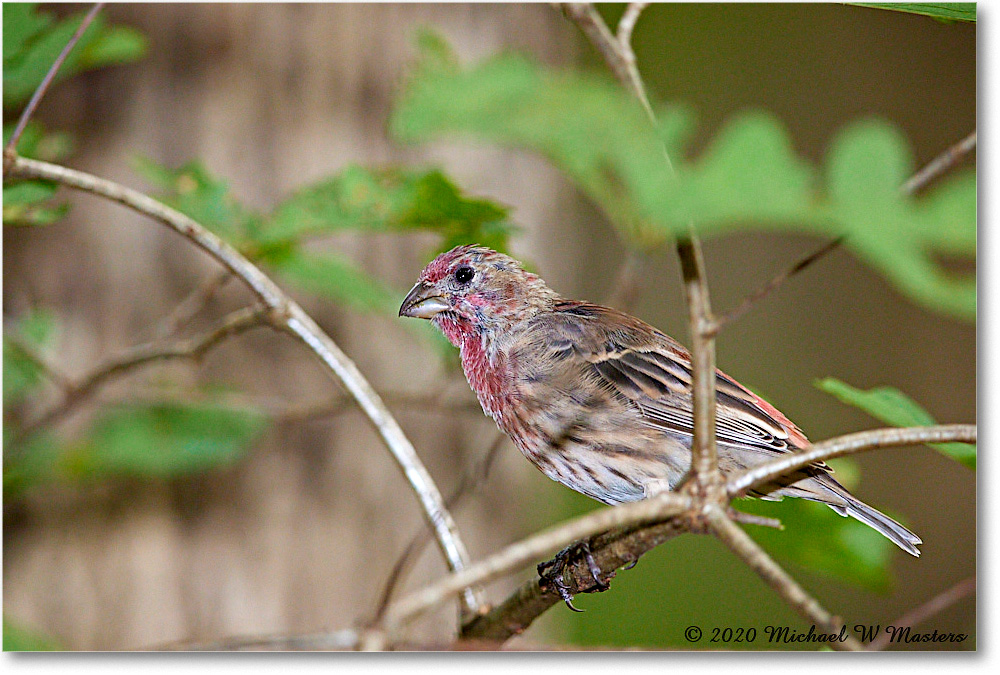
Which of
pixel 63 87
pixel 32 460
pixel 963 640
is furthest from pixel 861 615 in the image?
pixel 63 87

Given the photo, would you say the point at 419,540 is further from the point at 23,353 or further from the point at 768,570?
the point at 23,353

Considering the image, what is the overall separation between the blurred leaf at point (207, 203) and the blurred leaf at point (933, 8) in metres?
0.90

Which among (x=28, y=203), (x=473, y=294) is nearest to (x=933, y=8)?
(x=473, y=294)

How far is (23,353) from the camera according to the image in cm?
154

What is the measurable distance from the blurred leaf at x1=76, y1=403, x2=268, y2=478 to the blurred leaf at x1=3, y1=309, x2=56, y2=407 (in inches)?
7.8

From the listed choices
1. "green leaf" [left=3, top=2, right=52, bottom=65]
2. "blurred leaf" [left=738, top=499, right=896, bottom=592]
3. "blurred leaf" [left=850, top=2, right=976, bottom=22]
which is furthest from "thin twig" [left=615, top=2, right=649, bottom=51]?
"green leaf" [left=3, top=2, right=52, bottom=65]

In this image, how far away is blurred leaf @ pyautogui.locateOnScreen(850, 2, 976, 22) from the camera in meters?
0.85

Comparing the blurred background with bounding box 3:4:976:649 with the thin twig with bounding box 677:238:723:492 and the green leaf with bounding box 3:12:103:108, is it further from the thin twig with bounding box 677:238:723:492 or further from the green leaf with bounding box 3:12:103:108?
the thin twig with bounding box 677:238:723:492

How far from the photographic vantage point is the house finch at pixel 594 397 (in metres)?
0.91

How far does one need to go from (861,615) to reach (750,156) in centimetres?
119

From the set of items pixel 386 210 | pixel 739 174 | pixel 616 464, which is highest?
pixel 386 210

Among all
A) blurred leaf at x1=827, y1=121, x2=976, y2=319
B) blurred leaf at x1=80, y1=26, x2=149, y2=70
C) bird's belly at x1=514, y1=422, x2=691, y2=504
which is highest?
blurred leaf at x1=80, y1=26, x2=149, y2=70

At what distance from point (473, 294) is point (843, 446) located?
409 millimetres

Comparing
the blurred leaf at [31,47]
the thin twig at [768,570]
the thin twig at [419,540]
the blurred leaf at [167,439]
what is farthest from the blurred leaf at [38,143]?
the thin twig at [768,570]
